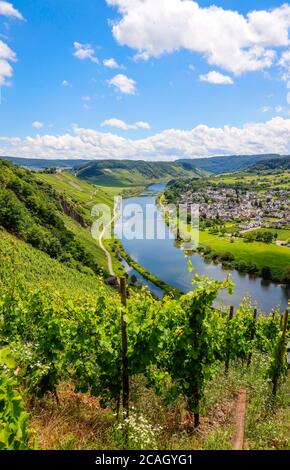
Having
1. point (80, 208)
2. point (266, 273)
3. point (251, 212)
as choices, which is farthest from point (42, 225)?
point (251, 212)

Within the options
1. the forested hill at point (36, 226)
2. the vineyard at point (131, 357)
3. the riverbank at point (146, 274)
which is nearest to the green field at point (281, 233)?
the riverbank at point (146, 274)

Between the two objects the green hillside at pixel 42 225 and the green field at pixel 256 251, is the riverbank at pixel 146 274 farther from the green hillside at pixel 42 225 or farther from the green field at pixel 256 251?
the green field at pixel 256 251

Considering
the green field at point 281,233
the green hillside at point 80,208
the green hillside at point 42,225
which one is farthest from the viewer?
the green field at point 281,233

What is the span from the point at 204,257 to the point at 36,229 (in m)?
48.1

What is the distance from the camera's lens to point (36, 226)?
66312mm

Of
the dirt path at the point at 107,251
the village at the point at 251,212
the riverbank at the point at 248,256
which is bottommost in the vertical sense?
the riverbank at the point at 248,256

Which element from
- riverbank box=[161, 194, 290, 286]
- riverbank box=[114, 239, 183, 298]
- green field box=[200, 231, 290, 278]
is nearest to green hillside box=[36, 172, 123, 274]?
riverbank box=[114, 239, 183, 298]

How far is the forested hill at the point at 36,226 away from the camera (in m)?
58.6

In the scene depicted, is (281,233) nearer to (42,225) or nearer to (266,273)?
(266,273)

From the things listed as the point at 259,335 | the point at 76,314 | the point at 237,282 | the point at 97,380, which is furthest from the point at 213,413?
the point at 237,282

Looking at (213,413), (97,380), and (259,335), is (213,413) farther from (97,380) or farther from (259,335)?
(259,335)

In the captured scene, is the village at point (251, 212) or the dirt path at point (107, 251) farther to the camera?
the village at point (251, 212)

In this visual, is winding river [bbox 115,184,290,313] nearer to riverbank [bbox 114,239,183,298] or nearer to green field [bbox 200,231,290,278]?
riverbank [bbox 114,239,183,298]
